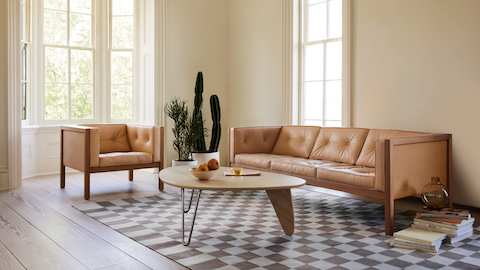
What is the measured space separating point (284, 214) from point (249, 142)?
7.11 feet

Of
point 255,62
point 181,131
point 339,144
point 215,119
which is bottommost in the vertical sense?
point 339,144

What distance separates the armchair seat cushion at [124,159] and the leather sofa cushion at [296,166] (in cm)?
149

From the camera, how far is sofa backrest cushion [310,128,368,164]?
480cm

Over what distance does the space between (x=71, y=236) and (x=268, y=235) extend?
4.89 feet

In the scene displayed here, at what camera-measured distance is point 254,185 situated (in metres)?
3.26

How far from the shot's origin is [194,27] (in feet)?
23.4

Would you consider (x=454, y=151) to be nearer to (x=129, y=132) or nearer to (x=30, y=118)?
(x=129, y=132)

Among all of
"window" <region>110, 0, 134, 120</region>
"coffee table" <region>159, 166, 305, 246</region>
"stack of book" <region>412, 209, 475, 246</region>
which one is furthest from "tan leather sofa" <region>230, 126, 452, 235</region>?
"window" <region>110, 0, 134, 120</region>

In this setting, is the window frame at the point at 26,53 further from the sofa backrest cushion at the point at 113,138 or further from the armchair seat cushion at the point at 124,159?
the armchair seat cushion at the point at 124,159

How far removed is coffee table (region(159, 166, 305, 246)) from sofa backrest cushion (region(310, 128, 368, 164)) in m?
1.38

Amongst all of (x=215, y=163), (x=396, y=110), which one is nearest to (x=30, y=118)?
(x=215, y=163)

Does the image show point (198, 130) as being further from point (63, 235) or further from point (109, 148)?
point (63, 235)

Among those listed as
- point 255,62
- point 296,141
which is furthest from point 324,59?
point 255,62

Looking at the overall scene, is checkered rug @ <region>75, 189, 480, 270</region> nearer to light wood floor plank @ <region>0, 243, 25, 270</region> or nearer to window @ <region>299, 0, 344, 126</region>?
light wood floor plank @ <region>0, 243, 25, 270</region>
